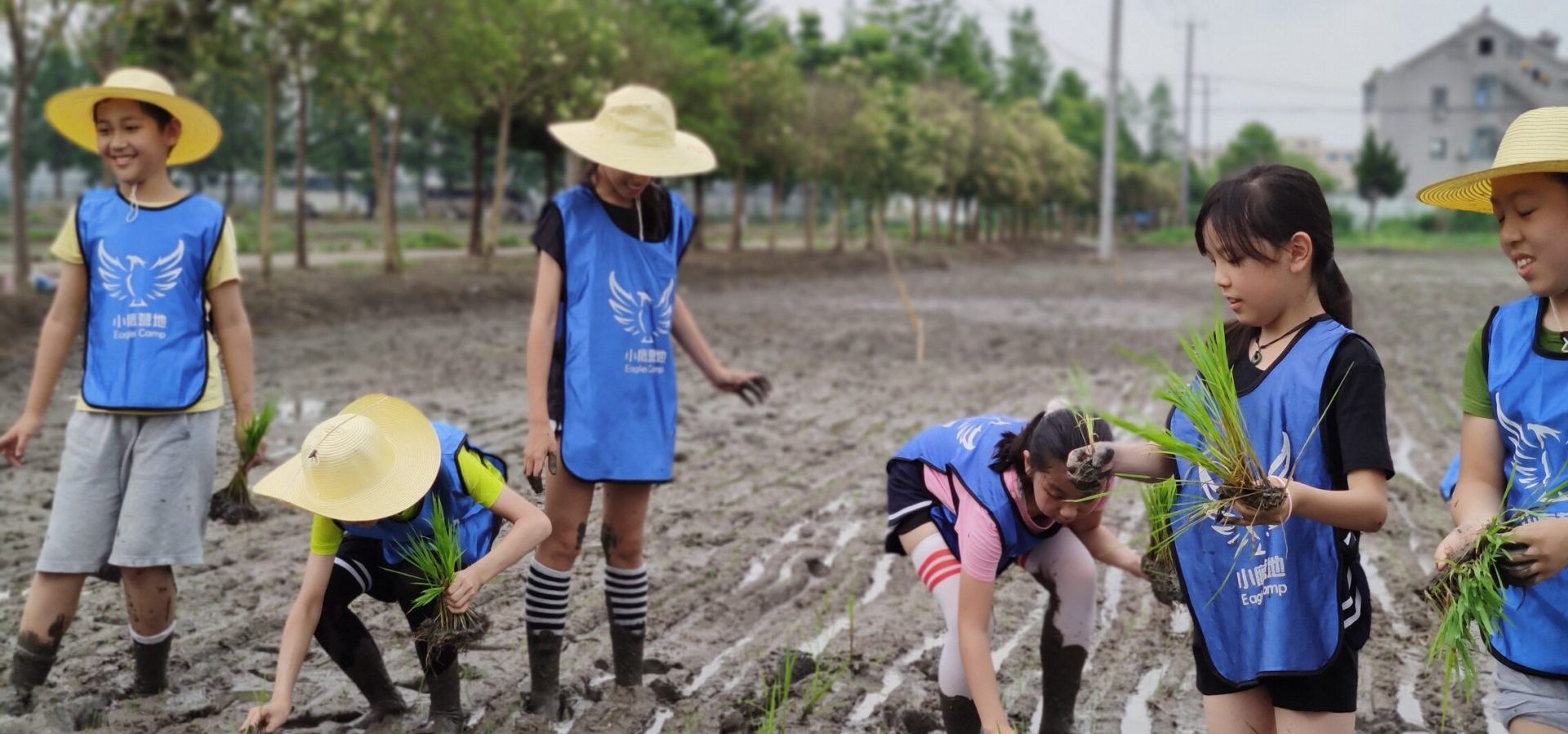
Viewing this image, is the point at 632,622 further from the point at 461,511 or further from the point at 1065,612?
the point at 1065,612

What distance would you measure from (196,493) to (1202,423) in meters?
2.96

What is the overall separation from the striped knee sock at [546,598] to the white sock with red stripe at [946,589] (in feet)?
3.57

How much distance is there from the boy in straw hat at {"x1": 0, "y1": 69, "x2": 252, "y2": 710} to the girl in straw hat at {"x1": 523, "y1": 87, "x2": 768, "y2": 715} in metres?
0.97

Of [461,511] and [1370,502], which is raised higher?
[1370,502]

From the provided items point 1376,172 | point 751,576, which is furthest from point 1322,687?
point 1376,172

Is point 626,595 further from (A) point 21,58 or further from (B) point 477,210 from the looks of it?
(B) point 477,210

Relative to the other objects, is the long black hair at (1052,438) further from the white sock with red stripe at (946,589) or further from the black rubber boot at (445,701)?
the black rubber boot at (445,701)

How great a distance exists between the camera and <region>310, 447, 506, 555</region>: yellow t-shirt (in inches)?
139

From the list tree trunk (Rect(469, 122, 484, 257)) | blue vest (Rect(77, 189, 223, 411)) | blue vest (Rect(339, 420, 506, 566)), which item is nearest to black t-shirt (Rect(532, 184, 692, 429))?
blue vest (Rect(339, 420, 506, 566))

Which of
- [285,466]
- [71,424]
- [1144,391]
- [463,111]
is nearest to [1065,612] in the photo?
[285,466]

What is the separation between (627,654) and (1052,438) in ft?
5.78

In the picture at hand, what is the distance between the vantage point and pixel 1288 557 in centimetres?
266

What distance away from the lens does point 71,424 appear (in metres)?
4.12

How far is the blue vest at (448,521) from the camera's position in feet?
12.0
